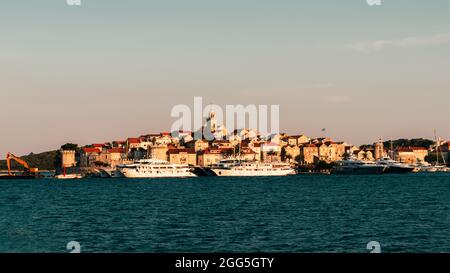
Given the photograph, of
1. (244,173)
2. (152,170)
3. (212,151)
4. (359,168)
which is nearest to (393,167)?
(359,168)

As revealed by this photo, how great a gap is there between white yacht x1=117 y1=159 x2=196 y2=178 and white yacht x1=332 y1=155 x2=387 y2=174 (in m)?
40.9

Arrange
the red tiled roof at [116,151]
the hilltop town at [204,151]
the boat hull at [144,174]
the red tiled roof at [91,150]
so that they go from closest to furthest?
the boat hull at [144,174] → the hilltop town at [204,151] → the red tiled roof at [116,151] → the red tiled roof at [91,150]

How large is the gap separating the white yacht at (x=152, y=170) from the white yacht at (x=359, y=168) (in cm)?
Result: 4091

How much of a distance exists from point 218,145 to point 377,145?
1958 inches

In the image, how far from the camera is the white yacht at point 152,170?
437 ft

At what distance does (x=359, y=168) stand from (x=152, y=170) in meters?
50.9

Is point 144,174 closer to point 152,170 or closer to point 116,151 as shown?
point 152,170

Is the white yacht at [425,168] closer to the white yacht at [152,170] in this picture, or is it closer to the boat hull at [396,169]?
the boat hull at [396,169]

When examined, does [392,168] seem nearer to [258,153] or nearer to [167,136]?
[258,153]

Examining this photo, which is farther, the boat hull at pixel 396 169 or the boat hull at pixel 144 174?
the boat hull at pixel 396 169

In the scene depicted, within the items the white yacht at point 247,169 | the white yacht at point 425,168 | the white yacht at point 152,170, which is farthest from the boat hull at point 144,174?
the white yacht at point 425,168

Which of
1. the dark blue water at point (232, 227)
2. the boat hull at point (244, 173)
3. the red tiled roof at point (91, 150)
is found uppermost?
the red tiled roof at point (91, 150)

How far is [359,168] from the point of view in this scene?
154250mm
